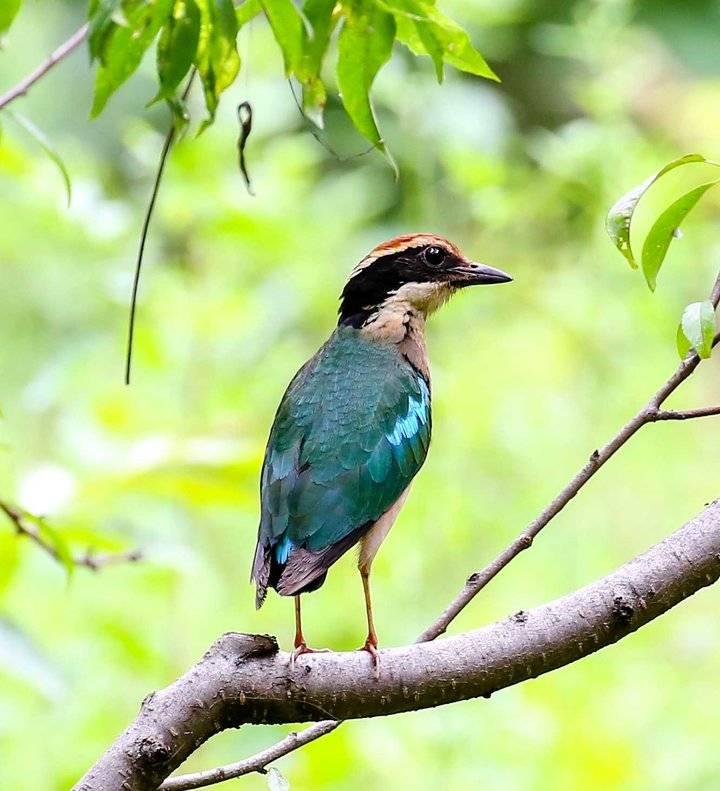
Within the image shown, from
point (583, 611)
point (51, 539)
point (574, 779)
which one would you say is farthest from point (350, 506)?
point (574, 779)

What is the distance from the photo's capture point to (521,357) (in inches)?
236

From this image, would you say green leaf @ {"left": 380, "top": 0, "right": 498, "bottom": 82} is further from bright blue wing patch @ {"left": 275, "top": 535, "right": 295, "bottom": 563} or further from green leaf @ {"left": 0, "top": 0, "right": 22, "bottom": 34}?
bright blue wing patch @ {"left": 275, "top": 535, "right": 295, "bottom": 563}

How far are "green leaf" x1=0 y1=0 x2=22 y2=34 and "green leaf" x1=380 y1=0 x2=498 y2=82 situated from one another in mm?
637

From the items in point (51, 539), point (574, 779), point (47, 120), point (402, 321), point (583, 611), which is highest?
point (47, 120)

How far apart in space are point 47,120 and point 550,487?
399 centimetres

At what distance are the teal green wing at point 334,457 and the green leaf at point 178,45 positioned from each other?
1.18 metres

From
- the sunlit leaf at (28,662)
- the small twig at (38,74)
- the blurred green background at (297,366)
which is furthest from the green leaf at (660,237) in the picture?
the blurred green background at (297,366)

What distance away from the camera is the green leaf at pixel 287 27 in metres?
2.27

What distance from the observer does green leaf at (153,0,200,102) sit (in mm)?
2219

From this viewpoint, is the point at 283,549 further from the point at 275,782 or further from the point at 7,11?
the point at 7,11

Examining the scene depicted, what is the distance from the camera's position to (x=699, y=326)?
222 centimetres

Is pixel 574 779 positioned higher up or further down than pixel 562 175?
further down

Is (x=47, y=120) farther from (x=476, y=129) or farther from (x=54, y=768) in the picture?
(x=54, y=768)

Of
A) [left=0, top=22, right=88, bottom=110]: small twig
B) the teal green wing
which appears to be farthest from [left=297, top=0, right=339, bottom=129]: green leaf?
the teal green wing
